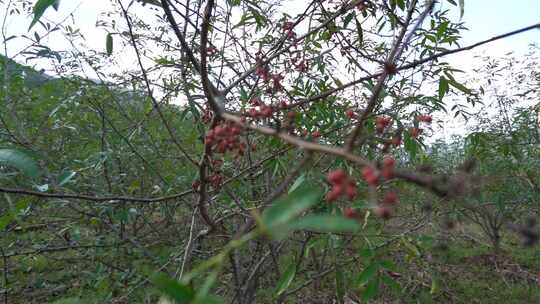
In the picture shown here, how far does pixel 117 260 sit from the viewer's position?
7.47 ft

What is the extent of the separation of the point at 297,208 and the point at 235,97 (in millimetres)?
1724

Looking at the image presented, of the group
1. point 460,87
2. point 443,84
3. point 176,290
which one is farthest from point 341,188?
point 443,84

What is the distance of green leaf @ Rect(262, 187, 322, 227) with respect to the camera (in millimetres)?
314

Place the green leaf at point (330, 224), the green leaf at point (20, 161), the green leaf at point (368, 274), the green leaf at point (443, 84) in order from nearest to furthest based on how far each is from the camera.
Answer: the green leaf at point (330, 224) → the green leaf at point (20, 161) → the green leaf at point (368, 274) → the green leaf at point (443, 84)

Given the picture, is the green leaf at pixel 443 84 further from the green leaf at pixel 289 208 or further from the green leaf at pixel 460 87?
the green leaf at pixel 289 208

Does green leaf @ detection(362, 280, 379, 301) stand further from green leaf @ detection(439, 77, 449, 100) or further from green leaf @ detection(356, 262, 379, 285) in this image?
green leaf @ detection(439, 77, 449, 100)

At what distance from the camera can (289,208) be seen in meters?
0.33

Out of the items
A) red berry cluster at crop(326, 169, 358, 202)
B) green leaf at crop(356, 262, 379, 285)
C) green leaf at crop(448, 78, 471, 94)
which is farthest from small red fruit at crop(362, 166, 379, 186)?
green leaf at crop(448, 78, 471, 94)

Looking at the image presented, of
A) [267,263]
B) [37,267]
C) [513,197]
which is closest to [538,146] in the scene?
[513,197]

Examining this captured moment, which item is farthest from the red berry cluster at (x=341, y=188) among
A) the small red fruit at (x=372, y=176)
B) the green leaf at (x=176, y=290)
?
the green leaf at (x=176, y=290)

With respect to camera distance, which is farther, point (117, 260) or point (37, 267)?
point (37, 267)

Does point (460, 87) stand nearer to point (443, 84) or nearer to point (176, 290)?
point (443, 84)

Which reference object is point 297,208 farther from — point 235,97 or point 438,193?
point 235,97

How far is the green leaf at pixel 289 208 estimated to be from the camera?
12.4 inches
